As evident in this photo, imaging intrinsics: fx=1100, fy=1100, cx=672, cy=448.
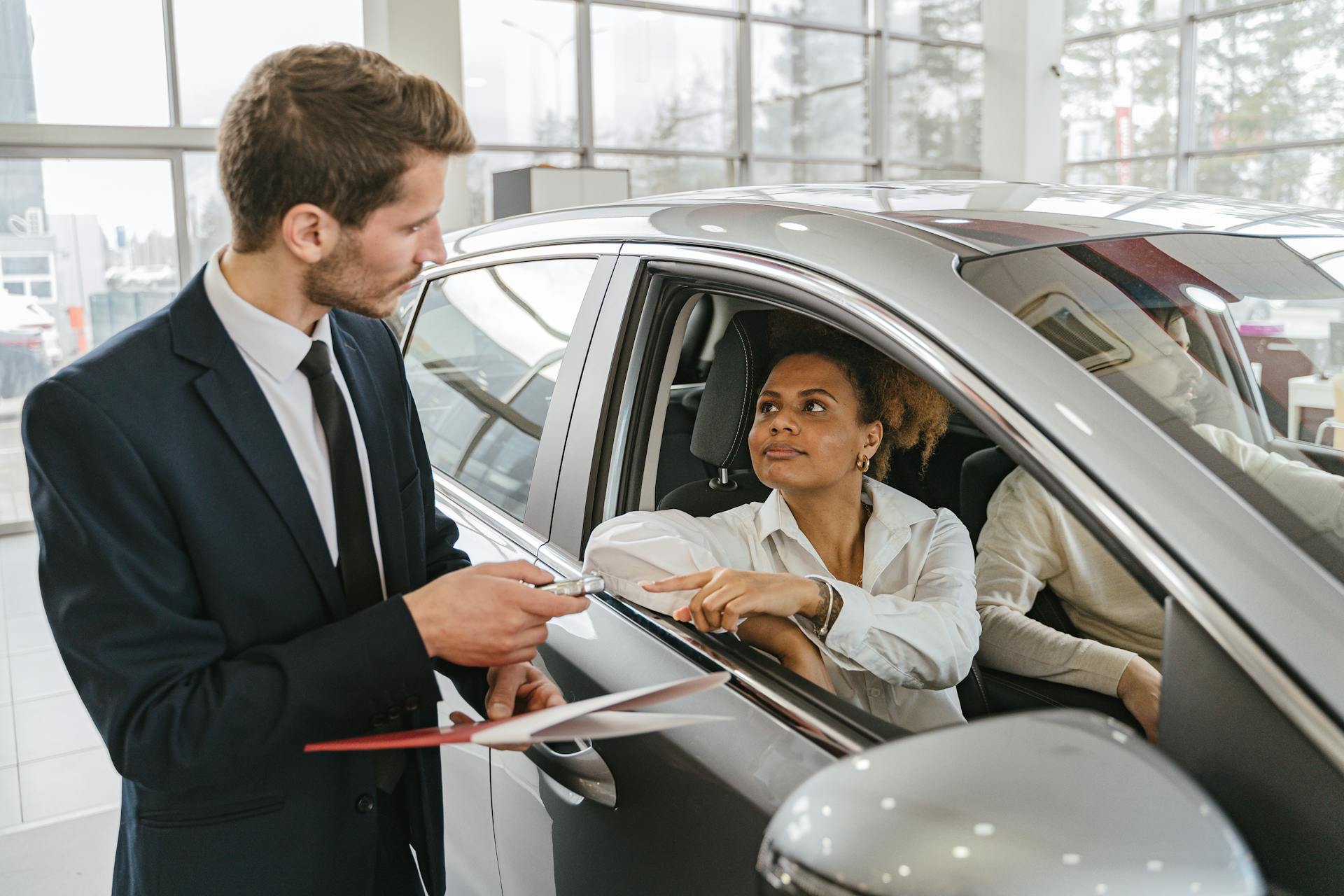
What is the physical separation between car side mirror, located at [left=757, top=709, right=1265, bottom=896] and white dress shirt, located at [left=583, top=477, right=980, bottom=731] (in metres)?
0.54

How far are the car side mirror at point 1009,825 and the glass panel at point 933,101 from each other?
11.2 metres

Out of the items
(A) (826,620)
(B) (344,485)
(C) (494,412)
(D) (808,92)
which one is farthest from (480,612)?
(D) (808,92)

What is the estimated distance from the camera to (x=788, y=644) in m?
1.28

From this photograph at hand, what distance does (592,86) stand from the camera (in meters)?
9.41

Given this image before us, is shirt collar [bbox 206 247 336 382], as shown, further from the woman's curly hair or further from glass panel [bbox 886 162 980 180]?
glass panel [bbox 886 162 980 180]

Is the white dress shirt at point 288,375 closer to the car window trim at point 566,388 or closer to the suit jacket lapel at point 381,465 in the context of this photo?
the suit jacket lapel at point 381,465

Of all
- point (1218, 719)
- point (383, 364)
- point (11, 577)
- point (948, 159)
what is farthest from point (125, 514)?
point (948, 159)

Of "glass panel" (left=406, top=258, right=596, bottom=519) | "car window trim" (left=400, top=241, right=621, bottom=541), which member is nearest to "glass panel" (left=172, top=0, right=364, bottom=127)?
"glass panel" (left=406, top=258, right=596, bottom=519)

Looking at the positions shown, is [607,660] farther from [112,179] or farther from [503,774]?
[112,179]

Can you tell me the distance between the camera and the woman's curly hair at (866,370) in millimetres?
1608

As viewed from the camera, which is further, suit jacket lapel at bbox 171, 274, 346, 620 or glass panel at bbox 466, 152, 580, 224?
glass panel at bbox 466, 152, 580, 224

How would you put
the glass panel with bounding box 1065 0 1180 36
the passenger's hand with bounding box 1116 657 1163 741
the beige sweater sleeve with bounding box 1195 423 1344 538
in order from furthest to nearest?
the glass panel with bounding box 1065 0 1180 36
the passenger's hand with bounding box 1116 657 1163 741
the beige sweater sleeve with bounding box 1195 423 1344 538

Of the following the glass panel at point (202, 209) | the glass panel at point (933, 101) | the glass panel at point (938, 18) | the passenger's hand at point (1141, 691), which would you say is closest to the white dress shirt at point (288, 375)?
the passenger's hand at point (1141, 691)

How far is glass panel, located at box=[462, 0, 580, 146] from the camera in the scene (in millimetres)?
8812
